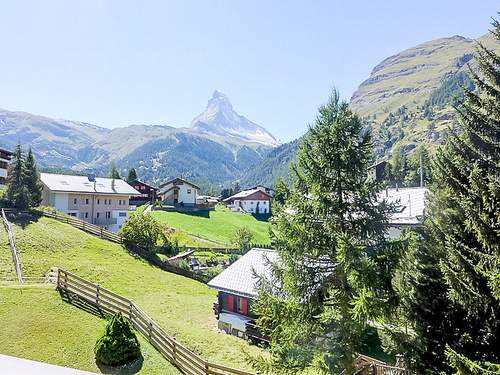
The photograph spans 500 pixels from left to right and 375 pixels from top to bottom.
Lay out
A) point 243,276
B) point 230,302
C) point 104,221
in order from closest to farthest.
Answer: point 230,302 < point 243,276 < point 104,221

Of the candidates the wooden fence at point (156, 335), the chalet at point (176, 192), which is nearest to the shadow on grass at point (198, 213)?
the chalet at point (176, 192)

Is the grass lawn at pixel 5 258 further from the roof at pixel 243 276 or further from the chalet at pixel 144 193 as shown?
the chalet at pixel 144 193

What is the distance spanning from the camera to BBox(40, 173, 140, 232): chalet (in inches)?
2180

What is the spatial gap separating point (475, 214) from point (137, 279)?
104ft

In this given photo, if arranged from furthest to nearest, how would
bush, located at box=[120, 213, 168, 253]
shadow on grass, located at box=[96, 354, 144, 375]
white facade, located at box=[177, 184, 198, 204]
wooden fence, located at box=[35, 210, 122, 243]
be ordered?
white facade, located at box=[177, 184, 198, 204]
wooden fence, located at box=[35, 210, 122, 243]
bush, located at box=[120, 213, 168, 253]
shadow on grass, located at box=[96, 354, 144, 375]

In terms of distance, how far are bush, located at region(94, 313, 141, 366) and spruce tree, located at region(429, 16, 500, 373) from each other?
13.8 metres

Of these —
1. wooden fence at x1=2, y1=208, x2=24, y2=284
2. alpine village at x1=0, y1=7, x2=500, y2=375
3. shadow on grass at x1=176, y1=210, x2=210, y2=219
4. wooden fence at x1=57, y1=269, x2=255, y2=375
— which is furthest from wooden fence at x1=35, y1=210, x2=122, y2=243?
shadow on grass at x1=176, y1=210, x2=210, y2=219

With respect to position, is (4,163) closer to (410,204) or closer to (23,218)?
(23,218)

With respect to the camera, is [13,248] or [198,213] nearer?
[13,248]

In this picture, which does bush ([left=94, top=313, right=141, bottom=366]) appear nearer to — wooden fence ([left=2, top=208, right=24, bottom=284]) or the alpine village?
the alpine village

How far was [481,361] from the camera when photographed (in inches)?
428

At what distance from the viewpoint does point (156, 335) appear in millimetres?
19891

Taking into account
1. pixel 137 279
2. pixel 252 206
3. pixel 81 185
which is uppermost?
pixel 81 185

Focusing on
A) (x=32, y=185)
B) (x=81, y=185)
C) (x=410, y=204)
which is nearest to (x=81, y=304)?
(x=410, y=204)
